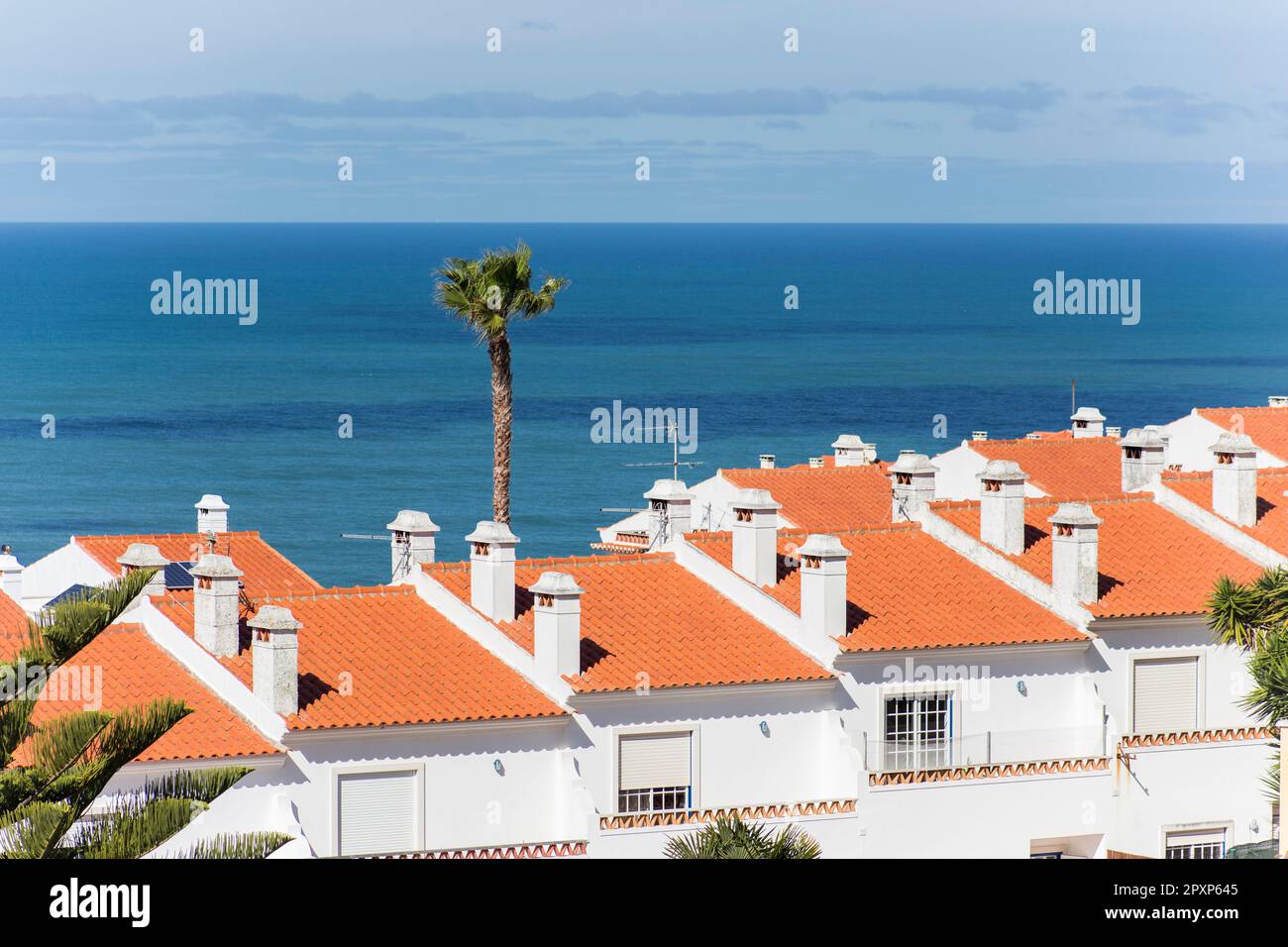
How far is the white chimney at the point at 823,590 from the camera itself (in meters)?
36.9

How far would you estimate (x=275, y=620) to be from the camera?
32.2 m

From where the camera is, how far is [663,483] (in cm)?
4431

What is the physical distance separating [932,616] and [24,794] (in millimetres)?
19287

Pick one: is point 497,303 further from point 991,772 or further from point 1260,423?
point 1260,423

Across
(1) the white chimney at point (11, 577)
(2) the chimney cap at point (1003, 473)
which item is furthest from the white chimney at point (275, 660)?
(1) the white chimney at point (11, 577)

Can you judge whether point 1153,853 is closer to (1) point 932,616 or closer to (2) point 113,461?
(1) point 932,616

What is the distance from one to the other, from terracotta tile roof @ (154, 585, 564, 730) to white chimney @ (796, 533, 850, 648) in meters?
4.81

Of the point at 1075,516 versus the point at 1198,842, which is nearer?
the point at 1198,842

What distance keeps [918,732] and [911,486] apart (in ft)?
32.9

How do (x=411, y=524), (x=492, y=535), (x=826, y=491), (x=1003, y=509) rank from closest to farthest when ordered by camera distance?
(x=492, y=535)
(x=411, y=524)
(x=1003, y=509)
(x=826, y=491)

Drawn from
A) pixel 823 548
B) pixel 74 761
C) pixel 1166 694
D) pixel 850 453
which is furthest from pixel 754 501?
pixel 850 453

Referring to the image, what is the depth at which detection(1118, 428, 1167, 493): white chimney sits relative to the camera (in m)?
46.5

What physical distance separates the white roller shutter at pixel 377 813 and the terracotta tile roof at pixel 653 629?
303 centimetres
